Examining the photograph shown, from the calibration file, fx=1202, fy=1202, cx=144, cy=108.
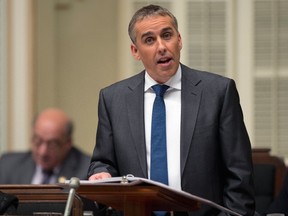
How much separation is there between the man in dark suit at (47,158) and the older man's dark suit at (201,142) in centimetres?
278

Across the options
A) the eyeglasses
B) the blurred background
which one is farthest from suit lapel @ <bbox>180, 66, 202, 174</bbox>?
the blurred background

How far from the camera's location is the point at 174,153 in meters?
5.20

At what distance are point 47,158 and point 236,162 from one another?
335 cm

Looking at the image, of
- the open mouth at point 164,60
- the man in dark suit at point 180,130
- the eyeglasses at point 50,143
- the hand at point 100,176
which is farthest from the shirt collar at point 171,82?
the eyeglasses at point 50,143

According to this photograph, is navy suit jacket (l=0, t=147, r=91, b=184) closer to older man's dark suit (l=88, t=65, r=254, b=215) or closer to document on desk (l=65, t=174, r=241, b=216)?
older man's dark suit (l=88, t=65, r=254, b=215)

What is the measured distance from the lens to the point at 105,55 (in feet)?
31.4

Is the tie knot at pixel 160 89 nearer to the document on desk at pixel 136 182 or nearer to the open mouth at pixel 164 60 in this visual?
the open mouth at pixel 164 60

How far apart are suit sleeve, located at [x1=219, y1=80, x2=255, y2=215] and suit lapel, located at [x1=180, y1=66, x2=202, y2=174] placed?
0.12 m

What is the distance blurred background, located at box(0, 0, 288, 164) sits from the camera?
30.9 feet

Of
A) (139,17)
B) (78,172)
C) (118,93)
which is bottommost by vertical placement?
(78,172)

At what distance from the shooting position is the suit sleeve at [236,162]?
16.9 feet

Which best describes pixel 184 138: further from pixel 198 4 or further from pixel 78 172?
pixel 198 4

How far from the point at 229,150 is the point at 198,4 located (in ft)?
14.6

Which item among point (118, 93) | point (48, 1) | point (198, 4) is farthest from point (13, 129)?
point (118, 93)
